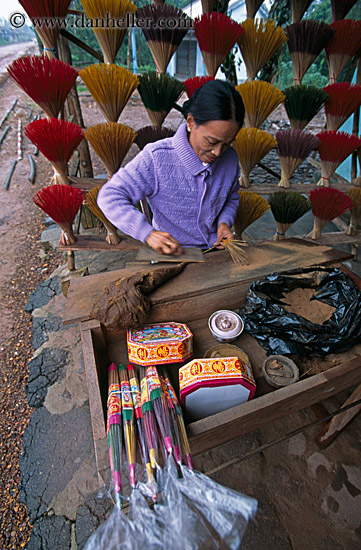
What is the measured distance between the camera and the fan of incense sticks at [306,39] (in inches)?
78.7

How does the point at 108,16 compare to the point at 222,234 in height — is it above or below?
above

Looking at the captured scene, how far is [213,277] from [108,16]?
160cm

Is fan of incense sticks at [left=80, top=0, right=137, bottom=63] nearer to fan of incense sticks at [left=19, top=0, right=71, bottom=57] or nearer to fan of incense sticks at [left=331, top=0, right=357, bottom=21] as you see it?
fan of incense sticks at [left=19, top=0, right=71, bottom=57]

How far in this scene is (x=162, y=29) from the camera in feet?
6.09

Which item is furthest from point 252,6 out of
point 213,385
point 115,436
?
point 115,436

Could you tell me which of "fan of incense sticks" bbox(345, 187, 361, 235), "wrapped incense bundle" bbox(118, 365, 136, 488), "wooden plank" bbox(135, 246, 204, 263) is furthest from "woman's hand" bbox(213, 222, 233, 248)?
"fan of incense sticks" bbox(345, 187, 361, 235)

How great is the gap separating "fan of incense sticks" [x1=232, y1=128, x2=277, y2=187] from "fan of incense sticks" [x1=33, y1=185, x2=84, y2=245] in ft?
3.88

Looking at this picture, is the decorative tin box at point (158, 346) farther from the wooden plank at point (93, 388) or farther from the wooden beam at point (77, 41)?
the wooden beam at point (77, 41)

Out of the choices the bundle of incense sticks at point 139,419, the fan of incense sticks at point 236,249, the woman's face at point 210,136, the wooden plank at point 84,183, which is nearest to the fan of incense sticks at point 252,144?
the woman's face at point 210,136

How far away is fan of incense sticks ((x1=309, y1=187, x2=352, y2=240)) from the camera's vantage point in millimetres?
2090

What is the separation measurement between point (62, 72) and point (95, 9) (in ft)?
1.30

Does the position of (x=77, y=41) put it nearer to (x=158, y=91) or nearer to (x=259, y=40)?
(x=158, y=91)

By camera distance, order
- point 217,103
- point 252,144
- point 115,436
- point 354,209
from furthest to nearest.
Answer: point 354,209
point 252,144
point 217,103
point 115,436

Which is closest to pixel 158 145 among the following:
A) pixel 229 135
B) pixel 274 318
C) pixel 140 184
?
pixel 140 184
